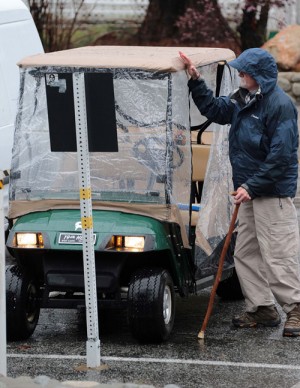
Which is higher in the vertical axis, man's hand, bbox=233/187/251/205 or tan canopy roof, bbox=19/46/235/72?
tan canopy roof, bbox=19/46/235/72

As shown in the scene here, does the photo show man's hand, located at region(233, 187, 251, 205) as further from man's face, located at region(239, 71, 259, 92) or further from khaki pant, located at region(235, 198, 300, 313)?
man's face, located at region(239, 71, 259, 92)

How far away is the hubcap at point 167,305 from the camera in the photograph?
302 inches

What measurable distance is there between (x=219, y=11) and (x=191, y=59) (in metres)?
11.2

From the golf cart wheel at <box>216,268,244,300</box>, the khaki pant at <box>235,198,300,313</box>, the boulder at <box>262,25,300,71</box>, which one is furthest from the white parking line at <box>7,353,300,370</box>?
the boulder at <box>262,25,300,71</box>

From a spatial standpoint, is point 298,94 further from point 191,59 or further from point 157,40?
point 191,59

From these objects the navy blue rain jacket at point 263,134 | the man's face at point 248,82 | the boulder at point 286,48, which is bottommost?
the boulder at point 286,48

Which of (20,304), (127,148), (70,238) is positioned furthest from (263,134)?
(20,304)

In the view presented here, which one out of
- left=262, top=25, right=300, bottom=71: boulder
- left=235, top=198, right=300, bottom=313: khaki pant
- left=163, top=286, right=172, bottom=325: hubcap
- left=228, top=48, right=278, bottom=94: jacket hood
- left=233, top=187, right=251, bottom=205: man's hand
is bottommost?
left=262, top=25, right=300, bottom=71: boulder

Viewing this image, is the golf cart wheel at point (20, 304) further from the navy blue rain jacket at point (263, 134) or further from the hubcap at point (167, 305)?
the navy blue rain jacket at point (263, 134)

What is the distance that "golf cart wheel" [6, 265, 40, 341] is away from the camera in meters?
7.65

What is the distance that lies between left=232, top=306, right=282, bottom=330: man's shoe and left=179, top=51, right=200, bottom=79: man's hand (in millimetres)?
1671

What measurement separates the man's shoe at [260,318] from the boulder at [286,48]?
9.92 metres

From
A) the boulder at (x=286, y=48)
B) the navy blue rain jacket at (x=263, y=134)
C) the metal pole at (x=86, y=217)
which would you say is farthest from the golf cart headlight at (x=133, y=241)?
the boulder at (x=286, y=48)

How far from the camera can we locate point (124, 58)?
25.6 ft
